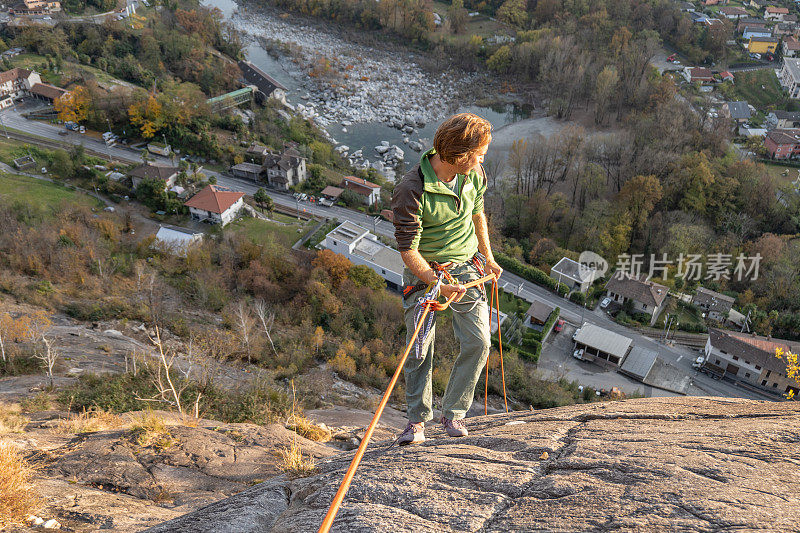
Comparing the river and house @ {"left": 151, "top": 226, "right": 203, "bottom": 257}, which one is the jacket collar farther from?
the river

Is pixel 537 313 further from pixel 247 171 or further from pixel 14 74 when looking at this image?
pixel 14 74

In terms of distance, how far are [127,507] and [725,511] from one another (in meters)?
4.36

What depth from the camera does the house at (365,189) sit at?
35.9 metres

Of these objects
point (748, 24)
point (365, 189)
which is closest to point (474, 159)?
point (365, 189)

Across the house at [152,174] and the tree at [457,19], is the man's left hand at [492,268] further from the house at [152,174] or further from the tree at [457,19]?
the tree at [457,19]

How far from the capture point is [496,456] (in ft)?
12.3

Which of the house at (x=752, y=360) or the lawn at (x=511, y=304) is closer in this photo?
the house at (x=752, y=360)

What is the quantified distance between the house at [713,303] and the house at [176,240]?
1050 inches

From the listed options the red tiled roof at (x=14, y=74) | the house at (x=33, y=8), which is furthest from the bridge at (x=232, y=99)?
the house at (x=33, y=8)

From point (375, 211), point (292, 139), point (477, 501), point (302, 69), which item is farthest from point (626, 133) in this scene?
point (477, 501)

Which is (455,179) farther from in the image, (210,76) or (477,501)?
(210,76)

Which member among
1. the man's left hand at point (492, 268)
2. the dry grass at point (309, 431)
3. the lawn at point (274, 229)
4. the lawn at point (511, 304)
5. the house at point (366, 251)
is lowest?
the lawn at point (511, 304)

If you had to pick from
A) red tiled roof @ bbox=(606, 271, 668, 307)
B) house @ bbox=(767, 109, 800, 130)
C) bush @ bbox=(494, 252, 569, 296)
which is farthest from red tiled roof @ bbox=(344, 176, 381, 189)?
house @ bbox=(767, 109, 800, 130)

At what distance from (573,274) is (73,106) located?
3825 centimetres
